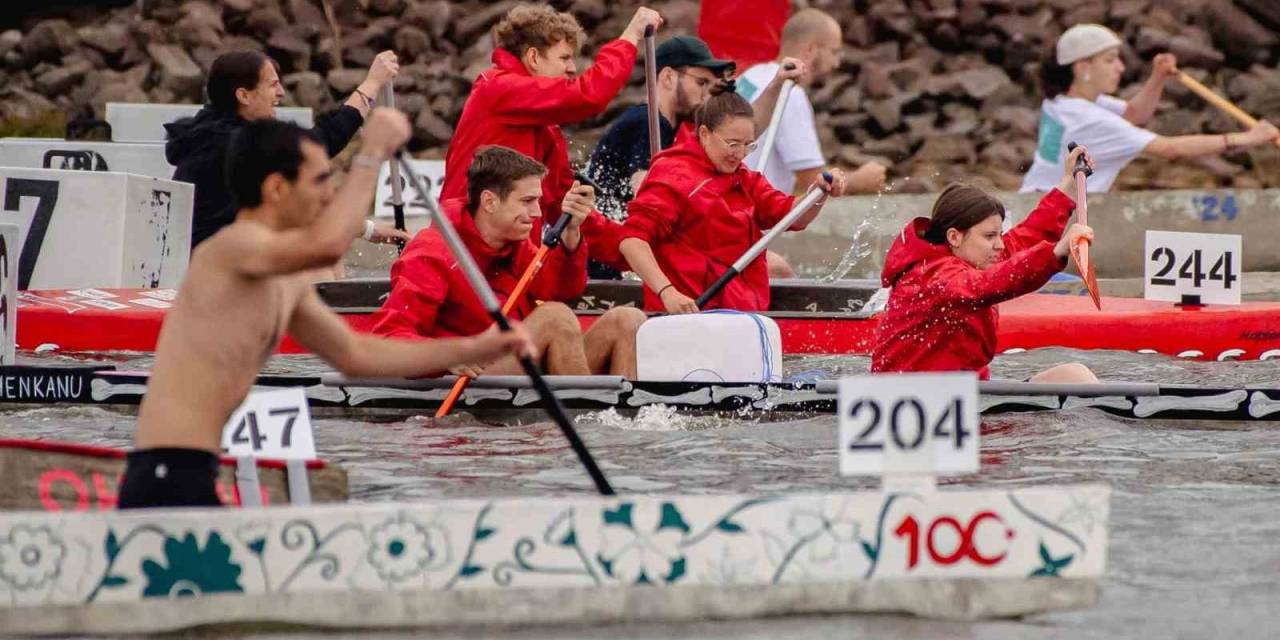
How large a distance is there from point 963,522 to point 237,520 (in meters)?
1.57

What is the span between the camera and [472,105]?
9.55m

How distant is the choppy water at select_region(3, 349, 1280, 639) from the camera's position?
16.4ft

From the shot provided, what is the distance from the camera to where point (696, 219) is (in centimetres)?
928

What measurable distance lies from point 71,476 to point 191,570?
942 mm

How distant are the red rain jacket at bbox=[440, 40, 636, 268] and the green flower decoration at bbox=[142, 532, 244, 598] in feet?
14.5

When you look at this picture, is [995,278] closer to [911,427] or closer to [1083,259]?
[1083,259]

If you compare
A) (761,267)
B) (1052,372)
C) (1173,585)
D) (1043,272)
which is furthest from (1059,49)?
(1173,585)

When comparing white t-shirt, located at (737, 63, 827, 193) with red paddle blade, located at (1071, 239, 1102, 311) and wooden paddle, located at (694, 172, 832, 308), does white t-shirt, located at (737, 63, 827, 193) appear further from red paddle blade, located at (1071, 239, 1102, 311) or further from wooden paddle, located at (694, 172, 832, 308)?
red paddle blade, located at (1071, 239, 1102, 311)

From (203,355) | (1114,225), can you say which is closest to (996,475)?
(203,355)

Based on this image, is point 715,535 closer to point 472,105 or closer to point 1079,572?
point 1079,572

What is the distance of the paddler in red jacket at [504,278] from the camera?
→ 26.3 feet

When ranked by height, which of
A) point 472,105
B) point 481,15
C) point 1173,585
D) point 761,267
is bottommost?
point 1173,585

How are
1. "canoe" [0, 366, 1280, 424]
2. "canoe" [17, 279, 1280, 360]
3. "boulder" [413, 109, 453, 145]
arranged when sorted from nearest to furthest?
1. "canoe" [0, 366, 1280, 424]
2. "canoe" [17, 279, 1280, 360]
3. "boulder" [413, 109, 453, 145]

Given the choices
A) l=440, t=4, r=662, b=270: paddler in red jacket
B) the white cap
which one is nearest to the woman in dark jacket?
l=440, t=4, r=662, b=270: paddler in red jacket
